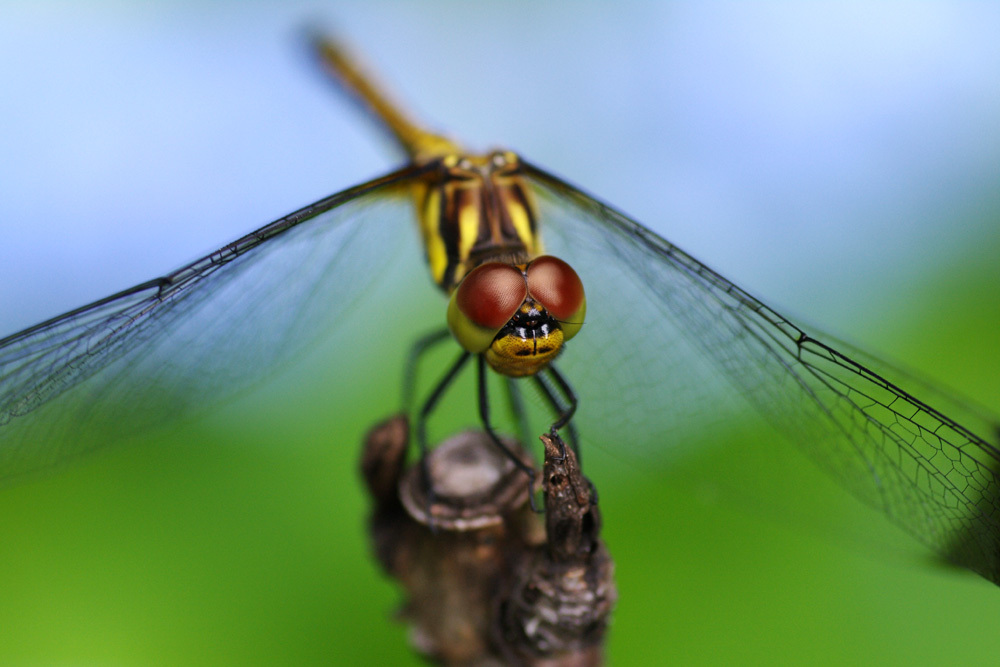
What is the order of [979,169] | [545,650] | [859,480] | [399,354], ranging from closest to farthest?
[545,650] < [859,480] < [399,354] < [979,169]

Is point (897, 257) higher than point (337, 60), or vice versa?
point (337, 60)

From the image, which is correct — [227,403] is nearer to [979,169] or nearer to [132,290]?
[132,290]

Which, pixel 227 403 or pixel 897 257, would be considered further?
pixel 897 257

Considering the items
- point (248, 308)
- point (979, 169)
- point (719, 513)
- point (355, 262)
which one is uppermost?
point (355, 262)

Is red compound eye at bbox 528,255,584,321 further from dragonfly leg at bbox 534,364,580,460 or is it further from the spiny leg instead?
the spiny leg

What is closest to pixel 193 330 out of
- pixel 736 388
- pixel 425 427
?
pixel 425 427

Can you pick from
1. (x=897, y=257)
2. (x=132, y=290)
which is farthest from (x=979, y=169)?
(x=132, y=290)

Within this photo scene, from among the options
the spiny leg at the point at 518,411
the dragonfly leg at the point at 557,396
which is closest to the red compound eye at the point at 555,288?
the dragonfly leg at the point at 557,396

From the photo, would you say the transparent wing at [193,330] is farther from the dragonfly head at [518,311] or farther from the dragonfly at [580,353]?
the dragonfly head at [518,311]
